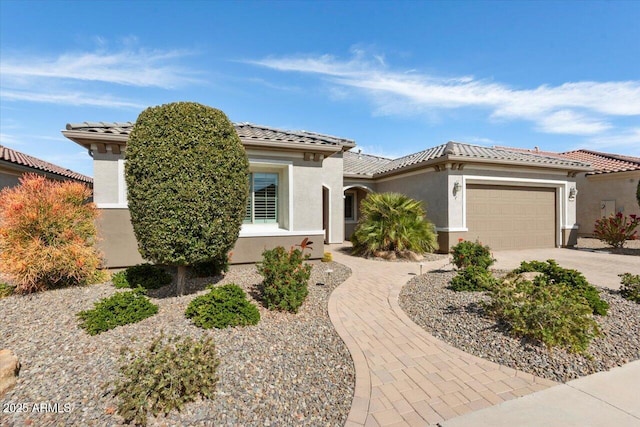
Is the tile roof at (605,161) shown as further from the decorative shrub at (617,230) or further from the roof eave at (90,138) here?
the roof eave at (90,138)

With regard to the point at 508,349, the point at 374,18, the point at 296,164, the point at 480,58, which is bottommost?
the point at 508,349

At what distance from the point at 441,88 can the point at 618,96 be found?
6.77 m

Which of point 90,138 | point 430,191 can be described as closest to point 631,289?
point 430,191

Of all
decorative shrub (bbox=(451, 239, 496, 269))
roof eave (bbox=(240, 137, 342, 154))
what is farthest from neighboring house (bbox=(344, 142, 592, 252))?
roof eave (bbox=(240, 137, 342, 154))

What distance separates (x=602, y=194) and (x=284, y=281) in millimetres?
21088

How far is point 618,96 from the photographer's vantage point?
10.5m

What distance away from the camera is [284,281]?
5020mm

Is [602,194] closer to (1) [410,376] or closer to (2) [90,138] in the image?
(1) [410,376]

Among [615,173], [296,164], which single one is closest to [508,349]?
[296,164]

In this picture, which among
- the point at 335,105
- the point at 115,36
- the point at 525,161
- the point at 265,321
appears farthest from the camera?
the point at 335,105

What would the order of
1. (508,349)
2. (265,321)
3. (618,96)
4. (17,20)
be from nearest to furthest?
(508,349) < (265,321) < (17,20) < (618,96)

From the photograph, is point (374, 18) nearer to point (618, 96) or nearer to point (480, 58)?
point (480, 58)

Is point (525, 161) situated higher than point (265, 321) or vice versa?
point (525, 161)

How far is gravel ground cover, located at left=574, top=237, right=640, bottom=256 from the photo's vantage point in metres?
12.0
